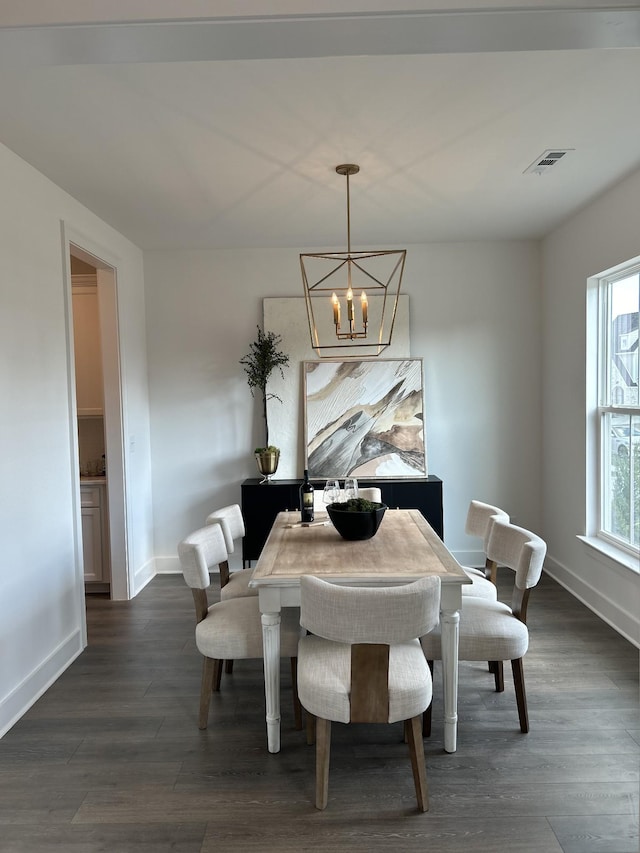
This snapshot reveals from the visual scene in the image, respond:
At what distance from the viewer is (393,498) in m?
4.70

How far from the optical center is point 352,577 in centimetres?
233

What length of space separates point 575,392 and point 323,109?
111 inches

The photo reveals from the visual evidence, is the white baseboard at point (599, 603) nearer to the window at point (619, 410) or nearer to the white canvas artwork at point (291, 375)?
the window at point (619, 410)

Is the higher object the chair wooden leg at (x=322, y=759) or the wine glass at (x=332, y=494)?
the wine glass at (x=332, y=494)

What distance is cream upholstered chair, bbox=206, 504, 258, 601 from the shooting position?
316 centimetres

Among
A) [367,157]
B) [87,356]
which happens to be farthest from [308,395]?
[367,157]

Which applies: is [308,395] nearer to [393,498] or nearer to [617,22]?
[393,498]

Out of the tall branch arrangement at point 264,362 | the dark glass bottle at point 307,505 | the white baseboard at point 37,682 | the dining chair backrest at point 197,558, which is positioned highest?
the tall branch arrangement at point 264,362

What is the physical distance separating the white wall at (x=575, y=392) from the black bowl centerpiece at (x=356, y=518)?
1.73 meters

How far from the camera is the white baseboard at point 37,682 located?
9.10ft

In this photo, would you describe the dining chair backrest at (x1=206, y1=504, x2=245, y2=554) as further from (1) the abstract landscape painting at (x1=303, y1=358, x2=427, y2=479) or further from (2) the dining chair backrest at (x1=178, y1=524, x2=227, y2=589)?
(1) the abstract landscape painting at (x1=303, y1=358, x2=427, y2=479)

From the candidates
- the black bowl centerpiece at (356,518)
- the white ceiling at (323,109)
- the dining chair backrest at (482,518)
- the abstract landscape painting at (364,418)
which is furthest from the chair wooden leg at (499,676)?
the white ceiling at (323,109)

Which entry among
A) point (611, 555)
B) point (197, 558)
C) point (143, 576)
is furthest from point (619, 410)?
point (143, 576)

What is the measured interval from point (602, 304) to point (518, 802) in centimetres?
320
